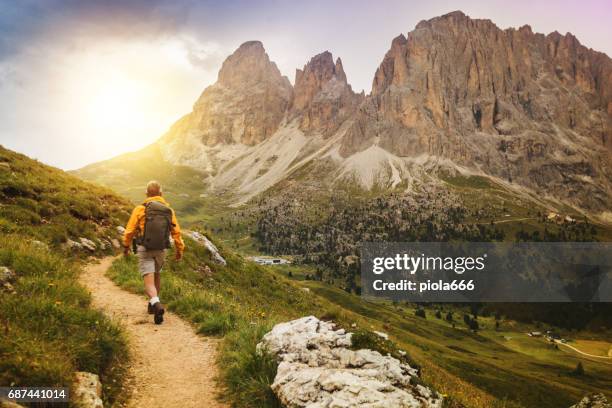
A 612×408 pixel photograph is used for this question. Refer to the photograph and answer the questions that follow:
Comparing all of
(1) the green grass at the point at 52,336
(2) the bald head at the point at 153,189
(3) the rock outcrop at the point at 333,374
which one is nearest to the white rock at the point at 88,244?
(1) the green grass at the point at 52,336

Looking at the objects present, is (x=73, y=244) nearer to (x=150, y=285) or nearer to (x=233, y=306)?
(x=150, y=285)

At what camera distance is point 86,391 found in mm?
6852

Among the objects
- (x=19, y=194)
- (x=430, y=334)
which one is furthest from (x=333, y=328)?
(x=430, y=334)

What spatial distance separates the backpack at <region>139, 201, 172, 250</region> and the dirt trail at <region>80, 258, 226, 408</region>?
2.43m

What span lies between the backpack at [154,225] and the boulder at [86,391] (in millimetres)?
5485

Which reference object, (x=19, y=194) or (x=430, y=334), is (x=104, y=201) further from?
(x=430, y=334)

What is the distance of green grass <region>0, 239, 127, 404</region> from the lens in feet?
21.3

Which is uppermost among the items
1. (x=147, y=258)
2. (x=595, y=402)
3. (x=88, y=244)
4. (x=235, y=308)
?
(x=147, y=258)

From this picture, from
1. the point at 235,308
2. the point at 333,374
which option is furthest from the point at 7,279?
the point at 333,374

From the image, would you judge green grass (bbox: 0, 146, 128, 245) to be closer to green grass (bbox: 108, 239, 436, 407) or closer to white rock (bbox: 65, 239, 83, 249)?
white rock (bbox: 65, 239, 83, 249)

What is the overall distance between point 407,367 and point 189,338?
→ 21.9ft

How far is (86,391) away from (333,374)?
4619mm

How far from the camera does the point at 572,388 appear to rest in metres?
Result: 136

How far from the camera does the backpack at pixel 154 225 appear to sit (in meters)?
12.4
